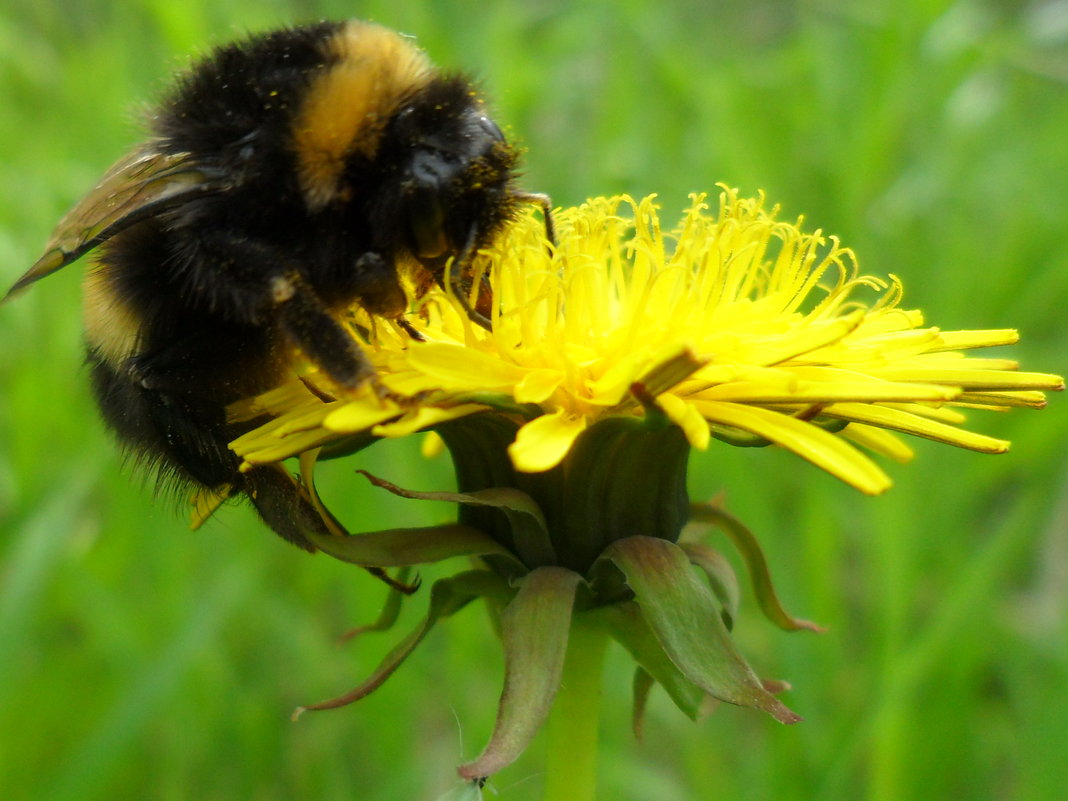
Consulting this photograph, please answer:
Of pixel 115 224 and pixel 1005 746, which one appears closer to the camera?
pixel 115 224

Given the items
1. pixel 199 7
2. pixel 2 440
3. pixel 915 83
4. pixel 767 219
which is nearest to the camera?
pixel 767 219

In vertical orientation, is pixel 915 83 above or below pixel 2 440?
above

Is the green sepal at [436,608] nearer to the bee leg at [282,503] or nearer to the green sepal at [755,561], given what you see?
the bee leg at [282,503]

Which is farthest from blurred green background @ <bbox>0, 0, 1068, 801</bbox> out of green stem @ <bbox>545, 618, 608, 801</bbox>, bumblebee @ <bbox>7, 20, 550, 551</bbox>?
green stem @ <bbox>545, 618, 608, 801</bbox>

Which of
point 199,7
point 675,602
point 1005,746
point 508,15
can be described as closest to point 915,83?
point 508,15

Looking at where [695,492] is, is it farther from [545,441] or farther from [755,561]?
[545,441]

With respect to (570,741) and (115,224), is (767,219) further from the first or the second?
(115,224)

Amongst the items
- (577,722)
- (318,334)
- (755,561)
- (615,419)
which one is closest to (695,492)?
(755,561)
